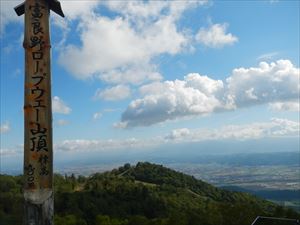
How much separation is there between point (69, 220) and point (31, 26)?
164 feet

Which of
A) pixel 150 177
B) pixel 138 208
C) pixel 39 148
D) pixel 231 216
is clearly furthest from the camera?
pixel 150 177

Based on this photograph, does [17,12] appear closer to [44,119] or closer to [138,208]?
[44,119]

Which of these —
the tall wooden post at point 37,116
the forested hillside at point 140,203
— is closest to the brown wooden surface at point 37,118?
the tall wooden post at point 37,116

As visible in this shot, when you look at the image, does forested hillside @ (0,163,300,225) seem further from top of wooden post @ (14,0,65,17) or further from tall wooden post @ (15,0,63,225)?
top of wooden post @ (14,0,65,17)

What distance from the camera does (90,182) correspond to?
84312 mm

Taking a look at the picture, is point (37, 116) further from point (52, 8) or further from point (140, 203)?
point (140, 203)

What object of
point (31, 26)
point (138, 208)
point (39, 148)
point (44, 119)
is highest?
point (31, 26)

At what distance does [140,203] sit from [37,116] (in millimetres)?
67347

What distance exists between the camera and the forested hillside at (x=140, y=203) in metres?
46.5

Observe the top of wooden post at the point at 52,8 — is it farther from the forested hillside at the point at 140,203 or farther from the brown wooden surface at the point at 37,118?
the forested hillside at the point at 140,203

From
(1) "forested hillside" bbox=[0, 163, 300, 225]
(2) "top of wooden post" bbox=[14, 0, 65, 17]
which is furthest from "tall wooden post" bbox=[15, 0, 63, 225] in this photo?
(1) "forested hillside" bbox=[0, 163, 300, 225]

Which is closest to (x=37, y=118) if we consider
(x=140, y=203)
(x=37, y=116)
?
(x=37, y=116)

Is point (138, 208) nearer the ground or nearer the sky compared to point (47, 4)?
nearer the ground

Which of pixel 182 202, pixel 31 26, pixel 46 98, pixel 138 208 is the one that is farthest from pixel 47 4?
pixel 182 202
